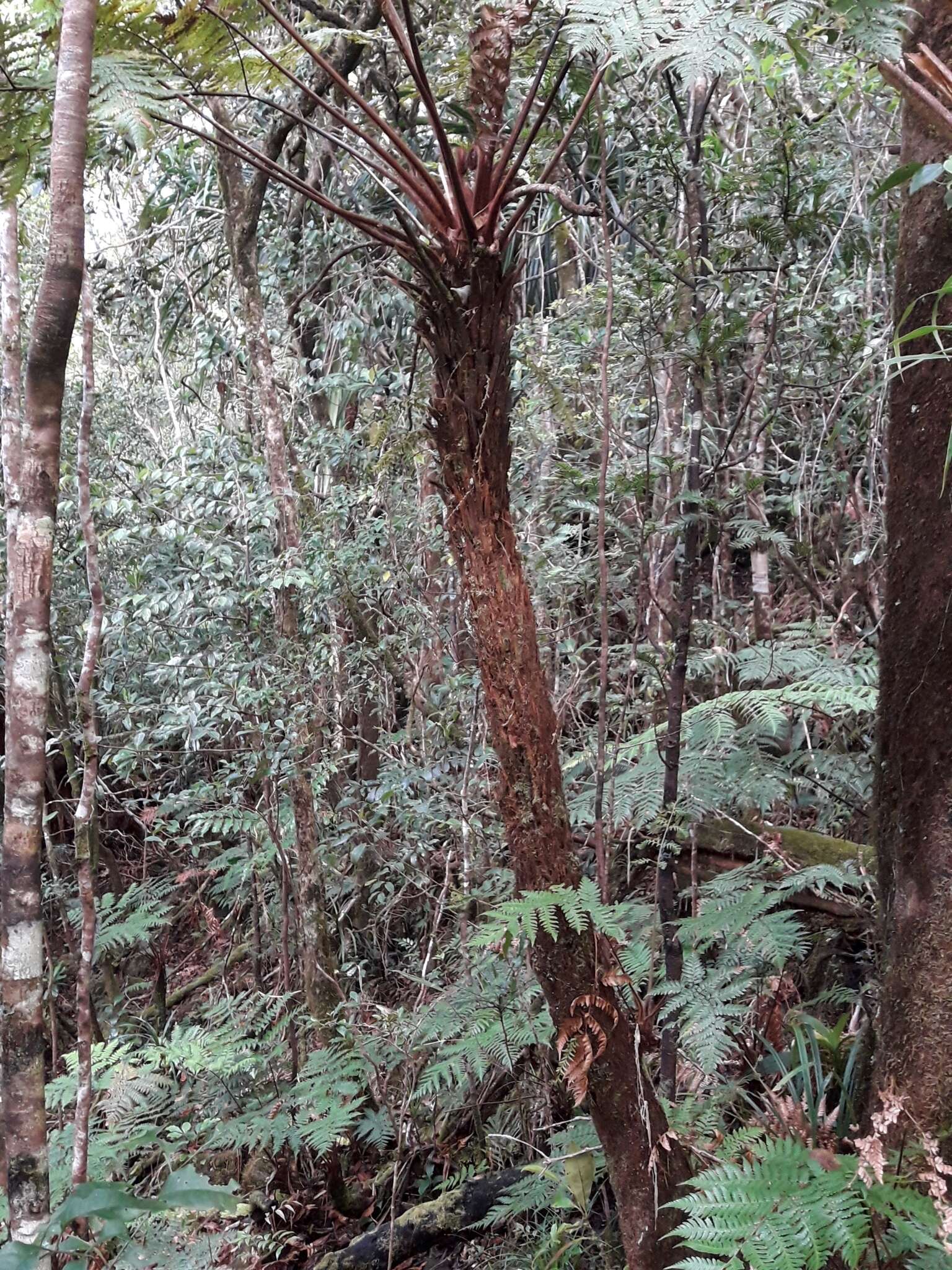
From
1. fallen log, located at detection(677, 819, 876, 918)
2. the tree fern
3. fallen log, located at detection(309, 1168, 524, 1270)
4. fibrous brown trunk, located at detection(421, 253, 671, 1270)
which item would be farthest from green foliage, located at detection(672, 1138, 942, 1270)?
the tree fern

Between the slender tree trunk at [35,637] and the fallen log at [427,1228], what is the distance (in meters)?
1.50

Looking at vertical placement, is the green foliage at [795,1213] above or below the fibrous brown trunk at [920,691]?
below

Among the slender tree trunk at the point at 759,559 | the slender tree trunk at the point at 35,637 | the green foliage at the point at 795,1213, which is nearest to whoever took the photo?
the green foliage at the point at 795,1213

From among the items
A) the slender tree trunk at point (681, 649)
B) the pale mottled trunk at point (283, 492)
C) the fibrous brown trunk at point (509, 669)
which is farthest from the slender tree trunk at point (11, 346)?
the slender tree trunk at point (681, 649)

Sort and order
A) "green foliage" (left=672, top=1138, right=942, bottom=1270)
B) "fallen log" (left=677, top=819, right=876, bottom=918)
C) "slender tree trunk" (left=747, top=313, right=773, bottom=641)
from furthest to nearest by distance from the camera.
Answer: "slender tree trunk" (left=747, top=313, right=773, bottom=641) → "fallen log" (left=677, top=819, right=876, bottom=918) → "green foliage" (left=672, top=1138, right=942, bottom=1270)

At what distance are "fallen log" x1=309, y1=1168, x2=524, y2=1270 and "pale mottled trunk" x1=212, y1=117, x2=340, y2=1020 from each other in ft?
2.99

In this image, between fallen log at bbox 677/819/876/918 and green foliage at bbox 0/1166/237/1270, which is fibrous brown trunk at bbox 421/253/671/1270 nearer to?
green foliage at bbox 0/1166/237/1270

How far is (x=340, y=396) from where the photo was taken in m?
4.78

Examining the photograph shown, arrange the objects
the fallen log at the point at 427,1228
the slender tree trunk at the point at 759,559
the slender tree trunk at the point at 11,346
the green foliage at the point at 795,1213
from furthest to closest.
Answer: the slender tree trunk at the point at 759,559 < the slender tree trunk at the point at 11,346 < the fallen log at the point at 427,1228 < the green foliage at the point at 795,1213

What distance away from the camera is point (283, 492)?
3.81m

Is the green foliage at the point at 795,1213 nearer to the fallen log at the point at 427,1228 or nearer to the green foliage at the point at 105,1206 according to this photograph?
the green foliage at the point at 105,1206

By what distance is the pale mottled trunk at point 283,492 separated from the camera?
371 centimetres

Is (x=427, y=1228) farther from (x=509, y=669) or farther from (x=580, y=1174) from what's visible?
(x=509, y=669)

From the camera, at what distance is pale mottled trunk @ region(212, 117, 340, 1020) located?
3707 mm
